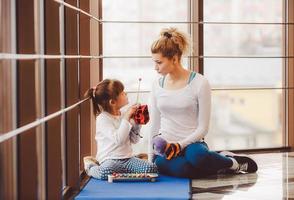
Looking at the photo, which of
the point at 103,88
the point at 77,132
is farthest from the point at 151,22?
the point at 77,132

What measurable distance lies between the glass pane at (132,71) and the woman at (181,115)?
2.92 ft

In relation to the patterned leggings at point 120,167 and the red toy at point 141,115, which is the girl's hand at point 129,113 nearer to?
the red toy at point 141,115

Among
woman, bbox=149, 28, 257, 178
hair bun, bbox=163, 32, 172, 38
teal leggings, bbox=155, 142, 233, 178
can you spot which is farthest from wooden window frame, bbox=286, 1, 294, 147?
hair bun, bbox=163, 32, 172, 38

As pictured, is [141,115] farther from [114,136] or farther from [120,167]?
[120,167]

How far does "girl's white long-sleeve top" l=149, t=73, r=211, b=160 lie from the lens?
3.82 metres

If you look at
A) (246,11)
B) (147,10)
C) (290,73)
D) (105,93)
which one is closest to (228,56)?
(246,11)

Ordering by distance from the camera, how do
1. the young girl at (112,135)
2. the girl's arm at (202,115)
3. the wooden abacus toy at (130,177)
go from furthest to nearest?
the girl's arm at (202,115)
the young girl at (112,135)
the wooden abacus toy at (130,177)

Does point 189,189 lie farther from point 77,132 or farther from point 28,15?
point 28,15

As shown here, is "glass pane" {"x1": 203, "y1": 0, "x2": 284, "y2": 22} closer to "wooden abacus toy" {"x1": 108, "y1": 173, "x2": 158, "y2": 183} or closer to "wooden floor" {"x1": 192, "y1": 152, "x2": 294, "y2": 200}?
"wooden floor" {"x1": 192, "y1": 152, "x2": 294, "y2": 200}

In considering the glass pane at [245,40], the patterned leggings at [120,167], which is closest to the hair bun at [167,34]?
the patterned leggings at [120,167]

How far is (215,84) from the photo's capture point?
16.6ft

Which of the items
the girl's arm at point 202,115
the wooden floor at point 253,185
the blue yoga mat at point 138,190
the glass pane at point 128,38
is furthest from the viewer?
the glass pane at point 128,38

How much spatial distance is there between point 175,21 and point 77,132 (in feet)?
5.85

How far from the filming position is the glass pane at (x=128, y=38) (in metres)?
4.79
